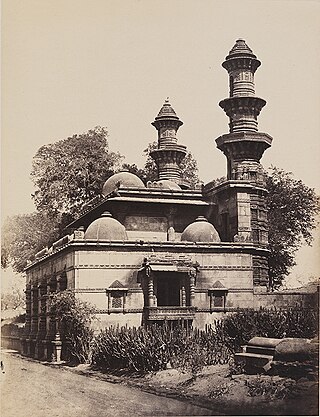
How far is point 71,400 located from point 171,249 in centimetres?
776

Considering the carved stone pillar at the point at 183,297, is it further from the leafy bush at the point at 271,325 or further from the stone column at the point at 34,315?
the stone column at the point at 34,315

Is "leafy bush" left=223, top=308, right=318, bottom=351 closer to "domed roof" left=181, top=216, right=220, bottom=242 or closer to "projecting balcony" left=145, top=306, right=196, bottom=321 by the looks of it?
"projecting balcony" left=145, top=306, right=196, bottom=321

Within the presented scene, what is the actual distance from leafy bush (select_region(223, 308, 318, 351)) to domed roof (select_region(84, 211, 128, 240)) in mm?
4196

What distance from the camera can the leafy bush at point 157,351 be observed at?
49.2ft

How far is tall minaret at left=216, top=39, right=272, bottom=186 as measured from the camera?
79.4 feet

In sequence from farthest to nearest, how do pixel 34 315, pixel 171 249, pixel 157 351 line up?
pixel 34 315 → pixel 171 249 → pixel 157 351

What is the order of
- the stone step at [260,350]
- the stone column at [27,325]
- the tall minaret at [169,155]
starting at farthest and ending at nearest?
the tall minaret at [169,155] < the stone column at [27,325] < the stone step at [260,350]

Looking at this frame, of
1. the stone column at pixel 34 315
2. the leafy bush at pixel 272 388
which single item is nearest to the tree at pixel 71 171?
the stone column at pixel 34 315

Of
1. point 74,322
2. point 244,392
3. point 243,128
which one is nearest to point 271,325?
point 244,392

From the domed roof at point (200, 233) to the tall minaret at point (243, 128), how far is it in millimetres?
3131

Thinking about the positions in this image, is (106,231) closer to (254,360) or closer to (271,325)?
(271,325)

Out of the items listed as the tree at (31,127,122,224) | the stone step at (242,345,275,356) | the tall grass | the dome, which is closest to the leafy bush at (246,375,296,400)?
the stone step at (242,345,275,356)

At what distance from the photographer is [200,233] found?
21.0 meters

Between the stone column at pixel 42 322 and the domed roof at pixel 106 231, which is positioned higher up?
the domed roof at pixel 106 231
